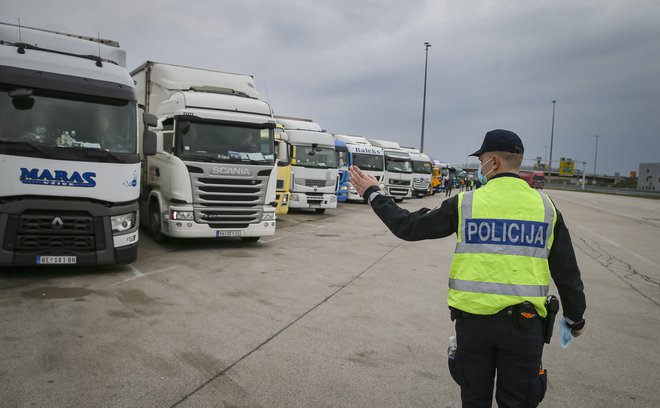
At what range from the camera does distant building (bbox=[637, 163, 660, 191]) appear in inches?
2719

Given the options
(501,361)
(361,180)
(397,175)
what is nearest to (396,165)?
(397,175)

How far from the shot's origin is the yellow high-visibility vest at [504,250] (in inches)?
102

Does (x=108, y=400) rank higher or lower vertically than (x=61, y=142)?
lower

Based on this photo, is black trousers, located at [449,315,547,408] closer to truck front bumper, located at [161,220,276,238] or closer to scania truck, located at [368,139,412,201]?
truck front bumper, located at [161,220,276,238]

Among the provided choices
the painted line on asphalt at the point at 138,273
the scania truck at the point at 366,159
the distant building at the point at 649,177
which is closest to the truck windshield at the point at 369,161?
the scania truck at the point at 366,159

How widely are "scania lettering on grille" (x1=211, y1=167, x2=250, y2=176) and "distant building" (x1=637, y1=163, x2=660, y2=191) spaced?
74209mm

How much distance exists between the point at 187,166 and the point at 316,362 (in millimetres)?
6111

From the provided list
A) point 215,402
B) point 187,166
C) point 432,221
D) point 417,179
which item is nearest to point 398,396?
point 215,402

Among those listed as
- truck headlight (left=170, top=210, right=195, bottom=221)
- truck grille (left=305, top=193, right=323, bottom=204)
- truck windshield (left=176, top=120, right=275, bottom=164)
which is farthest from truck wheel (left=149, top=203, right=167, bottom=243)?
truck grille (left=305, top=193, right=323, bottom=204)

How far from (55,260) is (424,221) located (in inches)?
235

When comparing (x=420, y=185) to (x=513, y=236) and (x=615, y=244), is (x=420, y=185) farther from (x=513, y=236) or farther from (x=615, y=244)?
(x=513, y=236)

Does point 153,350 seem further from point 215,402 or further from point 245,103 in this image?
point 245,103

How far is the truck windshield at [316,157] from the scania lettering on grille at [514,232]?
1563cm

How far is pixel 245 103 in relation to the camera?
10.5m
